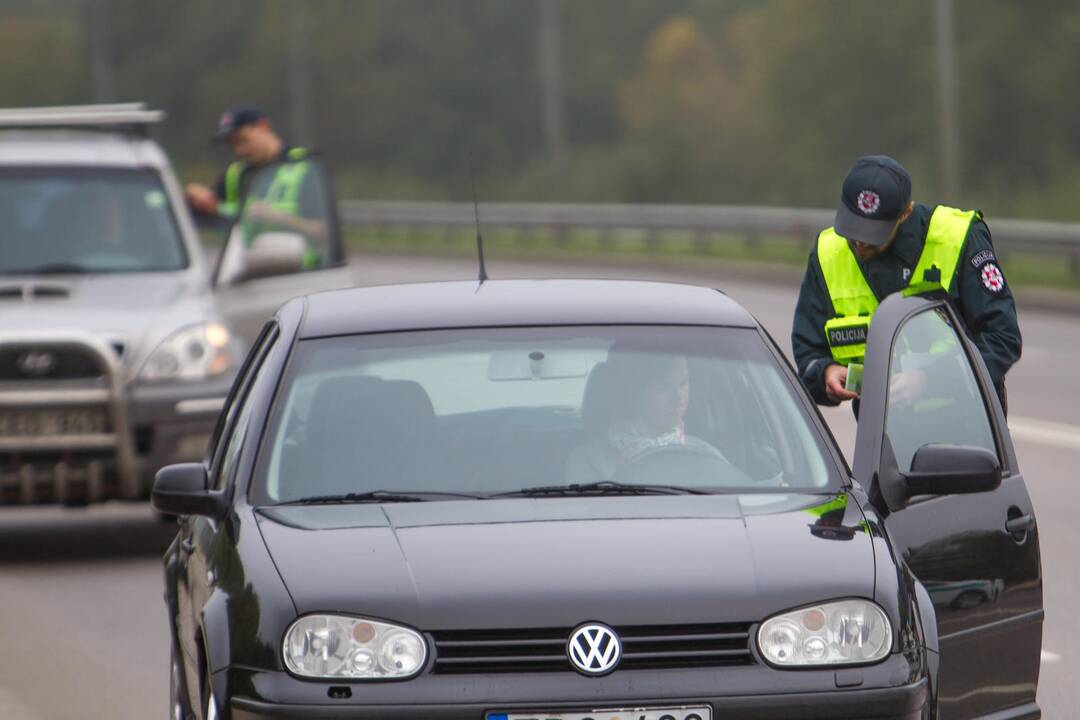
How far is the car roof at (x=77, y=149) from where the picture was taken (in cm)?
1222

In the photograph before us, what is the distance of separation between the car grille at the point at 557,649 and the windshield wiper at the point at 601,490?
29.1 inches

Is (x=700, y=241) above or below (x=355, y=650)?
below

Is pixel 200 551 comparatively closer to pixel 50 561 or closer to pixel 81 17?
pixel 50 561

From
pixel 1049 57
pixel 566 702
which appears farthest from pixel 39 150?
pixel 1049 57

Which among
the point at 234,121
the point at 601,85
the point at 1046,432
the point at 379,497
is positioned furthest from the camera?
the point at 601,85

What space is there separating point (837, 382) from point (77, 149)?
653 cm

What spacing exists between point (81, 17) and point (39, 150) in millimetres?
102056

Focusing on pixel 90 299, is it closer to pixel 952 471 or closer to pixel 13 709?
pixel 13 709

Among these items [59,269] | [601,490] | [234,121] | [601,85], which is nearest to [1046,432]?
[234,121]

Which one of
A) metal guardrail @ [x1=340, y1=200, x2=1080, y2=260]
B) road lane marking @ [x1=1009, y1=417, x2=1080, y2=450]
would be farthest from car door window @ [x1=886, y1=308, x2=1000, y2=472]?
metal guardrail @ [x1=340, y1=200, x2=1080, y2=260]

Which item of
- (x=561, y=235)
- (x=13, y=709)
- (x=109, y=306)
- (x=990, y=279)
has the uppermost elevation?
(x=990, y=279)

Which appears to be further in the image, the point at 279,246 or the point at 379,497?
the point at 279,246

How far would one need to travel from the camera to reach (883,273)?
23.4ft

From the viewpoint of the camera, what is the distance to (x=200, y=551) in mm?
5762
